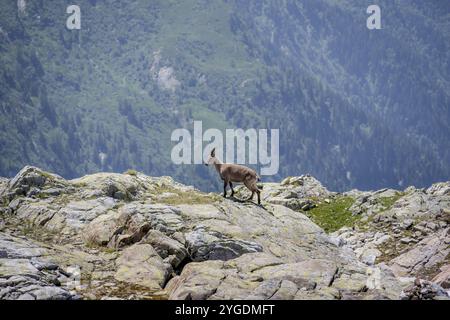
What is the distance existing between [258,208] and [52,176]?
12821 mm

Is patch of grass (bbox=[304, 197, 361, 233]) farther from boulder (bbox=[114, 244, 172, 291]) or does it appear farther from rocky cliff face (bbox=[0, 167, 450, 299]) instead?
boulder (bbox=[114, 244, 172, 291])

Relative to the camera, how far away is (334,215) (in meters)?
57.8

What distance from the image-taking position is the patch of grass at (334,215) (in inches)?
2162

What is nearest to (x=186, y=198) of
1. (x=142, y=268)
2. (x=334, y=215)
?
(x=142, y=268)

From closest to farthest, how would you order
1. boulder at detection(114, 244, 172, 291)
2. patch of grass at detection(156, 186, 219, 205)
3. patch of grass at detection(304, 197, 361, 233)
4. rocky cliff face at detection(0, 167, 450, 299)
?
rocky cliff face at detection(0, 167, 450, 299)
boulder at detection(114, 244, 172, 291)
patch of grass at detection(156, 186, 219, 205)
patch of grass at detection(304, 197, 361, 233)

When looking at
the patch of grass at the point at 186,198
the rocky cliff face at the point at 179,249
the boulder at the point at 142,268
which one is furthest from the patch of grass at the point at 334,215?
the boulder at the point at 142,268

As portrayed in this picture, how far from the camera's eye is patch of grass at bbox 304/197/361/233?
54.9 metres

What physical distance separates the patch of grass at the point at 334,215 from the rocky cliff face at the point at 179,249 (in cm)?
720

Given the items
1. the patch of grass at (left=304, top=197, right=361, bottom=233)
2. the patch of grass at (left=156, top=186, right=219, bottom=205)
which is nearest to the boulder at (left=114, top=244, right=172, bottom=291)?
the patch of grass at (left=156, top=186, right=219, bottom=205)

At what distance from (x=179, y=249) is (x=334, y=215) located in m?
30.9

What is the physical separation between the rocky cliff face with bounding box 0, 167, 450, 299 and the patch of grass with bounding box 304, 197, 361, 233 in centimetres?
720
